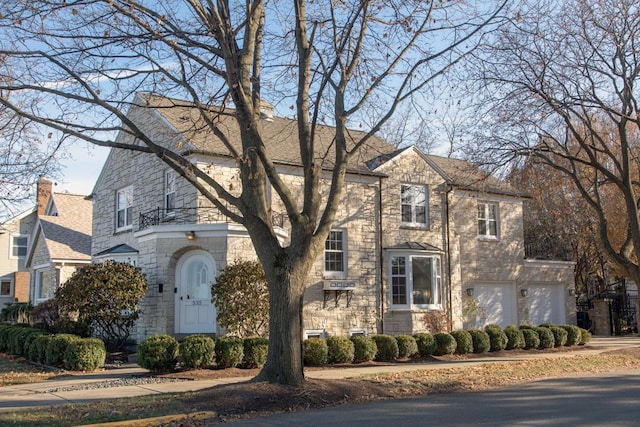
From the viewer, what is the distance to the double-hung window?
2220 cm

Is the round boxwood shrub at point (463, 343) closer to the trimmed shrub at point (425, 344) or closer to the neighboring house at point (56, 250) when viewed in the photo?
the trimmed shrub at point (425, 344)

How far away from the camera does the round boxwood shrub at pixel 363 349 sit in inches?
643

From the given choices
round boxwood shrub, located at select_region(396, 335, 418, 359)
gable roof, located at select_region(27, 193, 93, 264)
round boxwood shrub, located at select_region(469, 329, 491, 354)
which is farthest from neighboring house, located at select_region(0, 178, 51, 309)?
round boxwood shrub, located at select_region(469, 329, 491, 354)

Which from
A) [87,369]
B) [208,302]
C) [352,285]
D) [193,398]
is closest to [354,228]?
[352,285]

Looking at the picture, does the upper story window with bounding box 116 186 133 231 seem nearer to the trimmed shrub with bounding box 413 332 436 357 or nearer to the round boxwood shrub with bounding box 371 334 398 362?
the round boxwood shrub with bounding box 371 334 398 362

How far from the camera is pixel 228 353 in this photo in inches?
570

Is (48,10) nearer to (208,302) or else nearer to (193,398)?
(193,398)

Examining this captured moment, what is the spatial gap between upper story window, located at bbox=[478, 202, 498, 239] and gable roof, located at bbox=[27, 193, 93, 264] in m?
16.9

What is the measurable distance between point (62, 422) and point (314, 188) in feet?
18.3

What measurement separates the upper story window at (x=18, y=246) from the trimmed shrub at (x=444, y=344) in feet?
101

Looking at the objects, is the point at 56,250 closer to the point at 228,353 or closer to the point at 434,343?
the point at 228,353

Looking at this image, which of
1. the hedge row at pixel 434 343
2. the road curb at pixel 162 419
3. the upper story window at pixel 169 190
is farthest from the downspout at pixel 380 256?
the road curb at pixel 162 419

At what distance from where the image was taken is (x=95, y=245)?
81.4 feet

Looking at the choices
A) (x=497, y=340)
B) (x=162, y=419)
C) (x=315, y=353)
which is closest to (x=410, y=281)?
(x=497, y=340)
